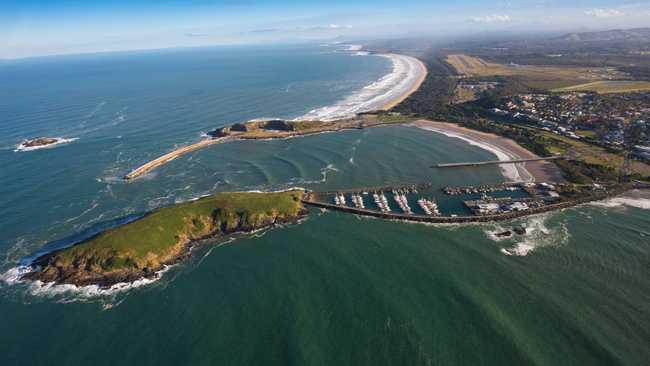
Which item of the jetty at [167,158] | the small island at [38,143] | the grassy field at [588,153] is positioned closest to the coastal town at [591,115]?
the grassy field at [588,153]

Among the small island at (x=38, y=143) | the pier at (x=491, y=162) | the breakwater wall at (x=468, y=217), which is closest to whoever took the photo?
the breakwater wall at (x=468, y=217)

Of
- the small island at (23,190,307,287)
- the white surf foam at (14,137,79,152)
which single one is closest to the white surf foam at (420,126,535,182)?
the small island at (23,190,307,287)

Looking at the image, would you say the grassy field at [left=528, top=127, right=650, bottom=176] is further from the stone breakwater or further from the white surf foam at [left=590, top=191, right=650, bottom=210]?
the stone breakwater

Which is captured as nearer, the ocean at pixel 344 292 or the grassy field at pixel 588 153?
the ocean at pixel 344 292

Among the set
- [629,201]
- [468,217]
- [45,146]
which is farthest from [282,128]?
[629,201]

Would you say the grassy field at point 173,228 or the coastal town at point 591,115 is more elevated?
the coastal town at point 591,115

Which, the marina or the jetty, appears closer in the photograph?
the marina

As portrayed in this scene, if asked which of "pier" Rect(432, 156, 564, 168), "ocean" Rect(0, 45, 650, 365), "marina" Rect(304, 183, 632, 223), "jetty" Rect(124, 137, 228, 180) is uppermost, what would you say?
Answer: "jetty" Rect(124, 137, 228, 180)

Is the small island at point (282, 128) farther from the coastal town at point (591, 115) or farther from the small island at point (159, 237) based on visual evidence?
the small island at point (159, 237)

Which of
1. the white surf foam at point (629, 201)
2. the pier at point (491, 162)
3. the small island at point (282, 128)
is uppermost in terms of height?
the small island at point (282, 128)
